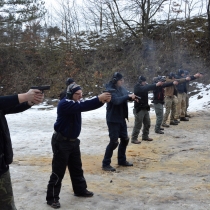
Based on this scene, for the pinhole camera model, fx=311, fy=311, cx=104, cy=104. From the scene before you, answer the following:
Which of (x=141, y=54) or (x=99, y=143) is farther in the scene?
(x=141, y=54)

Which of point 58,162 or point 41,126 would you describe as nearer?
point 58,162

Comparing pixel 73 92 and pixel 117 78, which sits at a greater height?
pixel 117 78

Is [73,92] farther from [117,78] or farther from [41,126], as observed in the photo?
[41,126]

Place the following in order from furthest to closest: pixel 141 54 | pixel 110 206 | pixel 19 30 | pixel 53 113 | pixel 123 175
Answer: pixel 19 30 < pixel 141 54 < pixel 53 113 < pixel 123 175 < pixel 110 206

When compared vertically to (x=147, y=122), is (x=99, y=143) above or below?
below

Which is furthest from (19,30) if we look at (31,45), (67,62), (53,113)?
(53,113)

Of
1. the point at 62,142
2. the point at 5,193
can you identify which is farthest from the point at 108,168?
the point at 5,193

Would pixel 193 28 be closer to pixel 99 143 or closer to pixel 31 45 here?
pixel 31 45

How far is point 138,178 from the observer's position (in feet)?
19.6

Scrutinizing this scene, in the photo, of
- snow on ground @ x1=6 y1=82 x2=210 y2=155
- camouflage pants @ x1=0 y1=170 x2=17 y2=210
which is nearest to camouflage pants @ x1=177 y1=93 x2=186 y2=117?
snow on ground @ x1=6 y1=82 x2=210 y2=155

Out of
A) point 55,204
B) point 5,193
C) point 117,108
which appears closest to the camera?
point 5,193

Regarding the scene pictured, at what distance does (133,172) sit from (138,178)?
42 centimetres

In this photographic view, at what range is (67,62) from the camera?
926 inches

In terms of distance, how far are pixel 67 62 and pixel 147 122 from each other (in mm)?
15487
